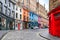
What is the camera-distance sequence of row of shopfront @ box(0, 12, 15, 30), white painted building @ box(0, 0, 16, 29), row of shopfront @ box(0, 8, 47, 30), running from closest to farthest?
row of shopfront @ box(0, 12, 15, 30) < white painted building @ box(0, 0, 16, 29) < row of shopfront @ box(0, 8, 47, 30)

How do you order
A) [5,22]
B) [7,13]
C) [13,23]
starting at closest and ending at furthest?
[5,22], [7,13], [13,23]

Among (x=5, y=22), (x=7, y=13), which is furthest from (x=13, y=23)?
(x=5, y=22)

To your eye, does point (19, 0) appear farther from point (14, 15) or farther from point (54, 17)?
point (54, 17)

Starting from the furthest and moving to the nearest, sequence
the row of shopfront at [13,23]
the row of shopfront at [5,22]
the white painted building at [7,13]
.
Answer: the row of shopfront at [13,23] < the white painted building at [7,13] < the row of shopfront at [5,22]

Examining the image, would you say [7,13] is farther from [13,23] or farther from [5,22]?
[13,23]

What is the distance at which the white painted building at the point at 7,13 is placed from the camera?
4763 cm

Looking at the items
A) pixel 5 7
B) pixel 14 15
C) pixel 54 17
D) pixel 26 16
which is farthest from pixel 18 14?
pixel 54 17

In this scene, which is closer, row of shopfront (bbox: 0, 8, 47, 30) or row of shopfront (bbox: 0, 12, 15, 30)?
row of shopfront (bbox: 0, 12, 15, 30)

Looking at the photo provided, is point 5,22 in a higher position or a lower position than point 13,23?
higher

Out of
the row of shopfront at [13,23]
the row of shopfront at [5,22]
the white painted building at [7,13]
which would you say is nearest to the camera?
the row of shopfront at [5,22]

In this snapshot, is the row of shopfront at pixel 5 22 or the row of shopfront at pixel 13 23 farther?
the row of shopfront at pixel 13 23

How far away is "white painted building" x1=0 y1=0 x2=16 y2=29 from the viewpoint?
47634 mm

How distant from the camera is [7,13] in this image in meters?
52.8

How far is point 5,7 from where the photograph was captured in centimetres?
5094
